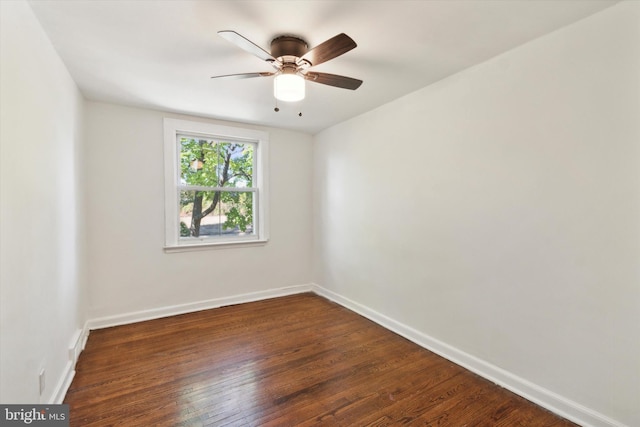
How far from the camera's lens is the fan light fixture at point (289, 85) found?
1.94 meters

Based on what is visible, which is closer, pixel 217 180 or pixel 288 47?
pixel 288 47

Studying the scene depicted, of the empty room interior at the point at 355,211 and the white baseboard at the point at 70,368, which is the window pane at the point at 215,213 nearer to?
the empty room interior at the point at 355,211

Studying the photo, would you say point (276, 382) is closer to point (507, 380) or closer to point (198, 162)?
point (507, 380)

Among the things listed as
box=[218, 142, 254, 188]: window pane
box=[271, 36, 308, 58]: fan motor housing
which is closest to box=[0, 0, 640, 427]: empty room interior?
box=[271, 36, 308, 58]: fan motor housing

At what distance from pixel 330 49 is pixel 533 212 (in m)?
1.67

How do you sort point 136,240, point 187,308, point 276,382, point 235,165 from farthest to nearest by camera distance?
point 235,165
point 187,308
point 136,240
point 276,382

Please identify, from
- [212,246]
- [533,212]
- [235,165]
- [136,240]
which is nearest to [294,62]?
Result: [533,212]

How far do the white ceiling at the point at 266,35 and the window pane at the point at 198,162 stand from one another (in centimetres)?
86

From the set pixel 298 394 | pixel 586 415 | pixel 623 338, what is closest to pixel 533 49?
pixel 623 338

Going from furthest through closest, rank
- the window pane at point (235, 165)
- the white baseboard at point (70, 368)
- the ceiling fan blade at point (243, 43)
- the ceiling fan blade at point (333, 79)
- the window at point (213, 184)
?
the window pane at point (235, 165) < the window at point (213, 184) < the ceiling fan blade at point (333, 79) < the white baseboard at point (70, 368) < the ceiling fan blade at point (243, 43)

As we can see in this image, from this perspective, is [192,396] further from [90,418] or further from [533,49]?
[533,49]

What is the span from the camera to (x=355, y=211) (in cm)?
355

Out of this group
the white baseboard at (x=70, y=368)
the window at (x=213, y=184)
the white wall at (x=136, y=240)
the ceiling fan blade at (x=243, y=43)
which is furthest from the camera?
the window at (x=213, y=184)

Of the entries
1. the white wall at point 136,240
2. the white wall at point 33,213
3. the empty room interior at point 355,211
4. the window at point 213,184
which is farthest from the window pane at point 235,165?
the white wall at point 33,213
